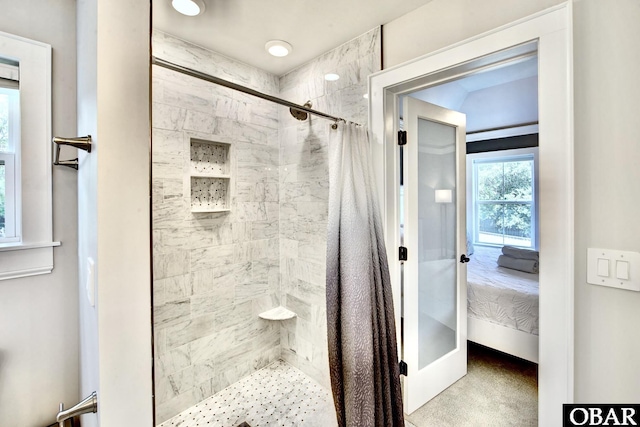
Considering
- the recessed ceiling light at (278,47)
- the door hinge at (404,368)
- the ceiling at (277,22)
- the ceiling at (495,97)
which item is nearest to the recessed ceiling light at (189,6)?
the ceiling at (277,22)

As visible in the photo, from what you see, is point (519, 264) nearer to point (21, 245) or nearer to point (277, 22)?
point (277, 22)

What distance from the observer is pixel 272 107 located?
245 centimetres

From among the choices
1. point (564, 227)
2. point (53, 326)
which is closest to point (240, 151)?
point (53, 326)

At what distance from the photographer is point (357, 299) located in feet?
4.64

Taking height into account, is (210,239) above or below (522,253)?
above

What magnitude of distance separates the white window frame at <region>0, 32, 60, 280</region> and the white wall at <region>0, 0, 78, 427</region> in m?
0.03

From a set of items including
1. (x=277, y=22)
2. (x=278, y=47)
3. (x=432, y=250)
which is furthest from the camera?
(x=432, y=250)

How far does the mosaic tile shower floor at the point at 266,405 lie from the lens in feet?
6.08

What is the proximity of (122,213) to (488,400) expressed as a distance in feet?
8.25

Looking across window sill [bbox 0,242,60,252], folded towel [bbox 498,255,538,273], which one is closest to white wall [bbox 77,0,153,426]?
window sill [bbox 0,242,60,252]

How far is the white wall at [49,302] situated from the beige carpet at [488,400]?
6.75 ft

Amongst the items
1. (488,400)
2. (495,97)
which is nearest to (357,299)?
(488,400)

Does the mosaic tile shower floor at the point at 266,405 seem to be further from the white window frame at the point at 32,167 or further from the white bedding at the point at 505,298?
the white bedding at the point at 505,298

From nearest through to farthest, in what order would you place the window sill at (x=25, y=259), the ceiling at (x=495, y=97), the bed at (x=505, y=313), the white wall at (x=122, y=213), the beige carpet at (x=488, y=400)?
the white wall at (x=122, y=213) → the window sill at (x=25, y=259) → the beige carpet at (x=488, y=400) → the bed at (x=505, y=313) → the ceiling at (x=495, y=97)
